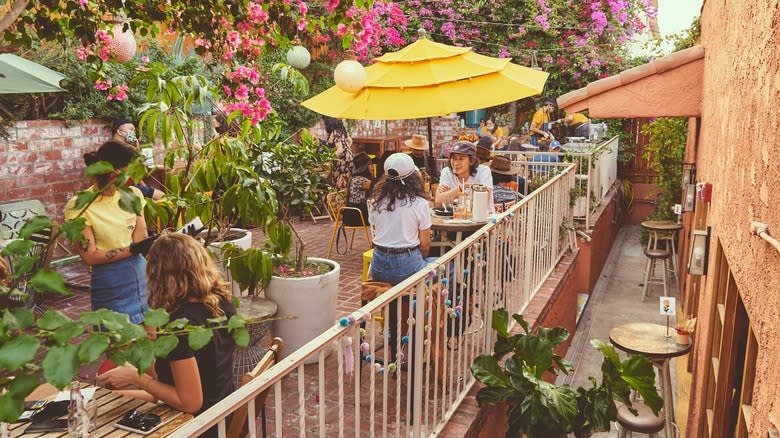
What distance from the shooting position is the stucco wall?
1845mm

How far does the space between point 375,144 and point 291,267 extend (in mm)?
9341

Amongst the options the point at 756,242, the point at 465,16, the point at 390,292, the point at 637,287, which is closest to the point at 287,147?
the point at 390,292

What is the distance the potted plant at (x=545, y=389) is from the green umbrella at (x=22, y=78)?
483 centimetres

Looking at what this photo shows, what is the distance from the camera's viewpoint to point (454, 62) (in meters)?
6.76

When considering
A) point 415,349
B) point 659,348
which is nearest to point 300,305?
point 415,349

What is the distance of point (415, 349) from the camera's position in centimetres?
332

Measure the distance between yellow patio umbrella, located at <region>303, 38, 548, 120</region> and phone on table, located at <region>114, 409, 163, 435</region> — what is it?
405 centimetres

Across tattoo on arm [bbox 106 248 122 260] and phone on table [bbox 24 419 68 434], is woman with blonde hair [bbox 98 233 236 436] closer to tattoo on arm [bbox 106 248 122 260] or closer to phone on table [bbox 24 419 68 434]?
phone on table [bbox 24 419 68 434]

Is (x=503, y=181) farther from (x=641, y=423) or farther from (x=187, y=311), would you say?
(x=187, y=311)

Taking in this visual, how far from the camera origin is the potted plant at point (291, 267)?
4.18 meters

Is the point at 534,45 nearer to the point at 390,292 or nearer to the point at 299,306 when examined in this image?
the point at 299,306

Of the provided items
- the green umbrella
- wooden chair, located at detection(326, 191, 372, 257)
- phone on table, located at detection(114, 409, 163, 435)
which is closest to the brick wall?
the green umbrella

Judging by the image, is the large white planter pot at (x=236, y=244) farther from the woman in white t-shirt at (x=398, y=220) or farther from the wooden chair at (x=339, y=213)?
the wooden chair at (x=339, y=213)

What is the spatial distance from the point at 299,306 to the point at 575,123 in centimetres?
1037
